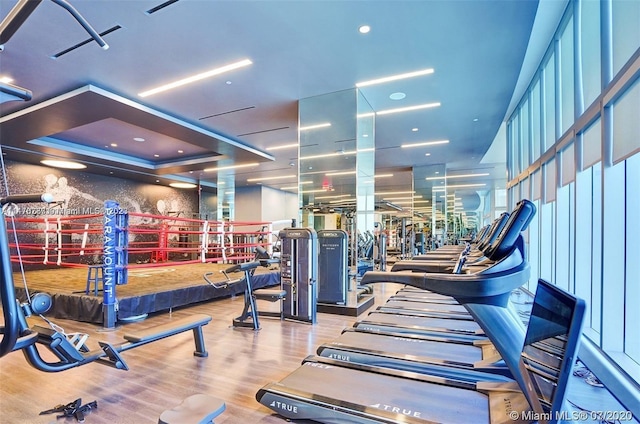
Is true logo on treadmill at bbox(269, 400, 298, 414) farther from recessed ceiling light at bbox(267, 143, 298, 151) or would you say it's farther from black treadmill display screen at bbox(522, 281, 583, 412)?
recessed ceiling light at bbox(267, 143, 298, 151)

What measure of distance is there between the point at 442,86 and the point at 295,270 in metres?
3.90

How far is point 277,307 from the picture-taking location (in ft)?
16.9

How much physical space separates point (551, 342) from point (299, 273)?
3.66 metres

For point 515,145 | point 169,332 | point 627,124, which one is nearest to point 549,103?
point 627,124

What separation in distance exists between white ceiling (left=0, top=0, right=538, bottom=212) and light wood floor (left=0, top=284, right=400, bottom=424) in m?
3.37

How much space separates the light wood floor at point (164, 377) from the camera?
2123 millimetres

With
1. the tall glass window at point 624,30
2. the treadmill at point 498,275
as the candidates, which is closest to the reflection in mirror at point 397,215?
the tall glass window at point 624,30

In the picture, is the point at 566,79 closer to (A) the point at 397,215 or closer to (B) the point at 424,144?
(B) the point at 424,144

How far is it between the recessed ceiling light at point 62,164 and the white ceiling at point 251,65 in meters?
0.89

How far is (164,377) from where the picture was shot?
2646 millimetres

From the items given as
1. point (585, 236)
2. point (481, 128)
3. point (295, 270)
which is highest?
point (481, 128)

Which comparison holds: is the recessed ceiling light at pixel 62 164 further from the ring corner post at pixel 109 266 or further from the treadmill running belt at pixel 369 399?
the treadmill running belt at pixel 369 399

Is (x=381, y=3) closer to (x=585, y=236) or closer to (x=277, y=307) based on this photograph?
(x=585, y=236)

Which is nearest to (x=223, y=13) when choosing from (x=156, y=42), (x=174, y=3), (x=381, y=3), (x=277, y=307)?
(x=174, y=3)
